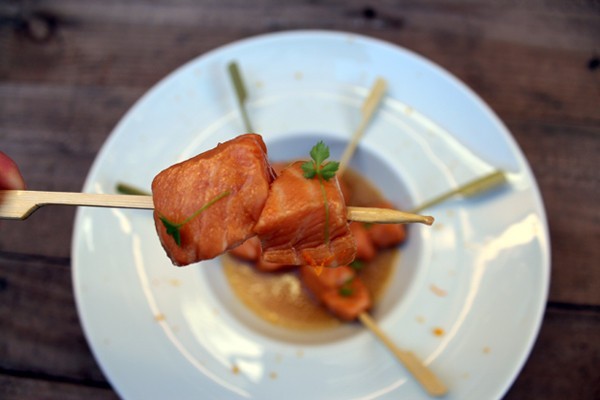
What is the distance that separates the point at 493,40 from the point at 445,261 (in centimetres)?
122

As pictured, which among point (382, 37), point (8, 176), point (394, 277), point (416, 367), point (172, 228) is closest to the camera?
point (172, 228)

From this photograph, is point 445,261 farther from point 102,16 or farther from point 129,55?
point 102,16

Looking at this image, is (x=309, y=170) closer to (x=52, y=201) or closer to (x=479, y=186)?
(x=52, y=201)

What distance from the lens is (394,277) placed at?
1914mm

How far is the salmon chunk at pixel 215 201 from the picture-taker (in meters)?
1.15

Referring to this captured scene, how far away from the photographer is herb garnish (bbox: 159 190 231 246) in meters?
1.11

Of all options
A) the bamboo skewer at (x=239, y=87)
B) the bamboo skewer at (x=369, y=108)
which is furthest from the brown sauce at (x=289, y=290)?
the bamboo skewer at (x=239, y=87)

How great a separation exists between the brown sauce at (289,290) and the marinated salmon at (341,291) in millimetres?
57

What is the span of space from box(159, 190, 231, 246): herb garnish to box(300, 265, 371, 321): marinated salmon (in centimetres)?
76

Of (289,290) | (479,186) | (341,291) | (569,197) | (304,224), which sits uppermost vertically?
(304,224)

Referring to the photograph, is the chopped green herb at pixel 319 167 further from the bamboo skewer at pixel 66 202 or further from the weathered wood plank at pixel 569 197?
the weathered wood plank at pixel 569 197

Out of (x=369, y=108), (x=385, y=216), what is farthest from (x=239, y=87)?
(x=385, y=216)

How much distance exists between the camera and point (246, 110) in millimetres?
1898

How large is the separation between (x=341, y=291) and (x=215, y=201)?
85 cm
